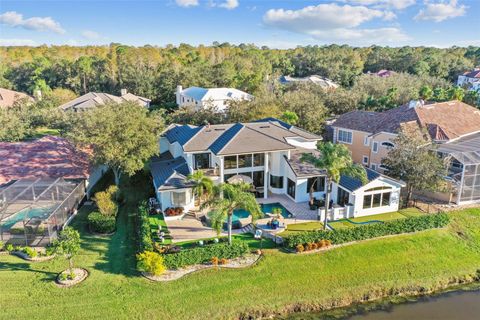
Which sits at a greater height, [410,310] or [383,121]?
[383,121]

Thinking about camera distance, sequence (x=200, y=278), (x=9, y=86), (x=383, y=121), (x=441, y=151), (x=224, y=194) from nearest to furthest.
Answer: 1. (x=200, y=278)
2. (x=224, y=194)
3. (x=441, y=151)
4. (x=383, y=121)
5. (x=9, y=86)

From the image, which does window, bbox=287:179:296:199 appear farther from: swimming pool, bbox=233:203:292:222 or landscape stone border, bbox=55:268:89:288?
landscape stone border, bbox=55:268:89:288

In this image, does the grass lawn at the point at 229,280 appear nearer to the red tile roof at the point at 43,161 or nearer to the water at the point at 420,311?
the water at the point at 420,311

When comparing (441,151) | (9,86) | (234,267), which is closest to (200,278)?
(234,267)

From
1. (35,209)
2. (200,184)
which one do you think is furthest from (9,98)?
(200,184)

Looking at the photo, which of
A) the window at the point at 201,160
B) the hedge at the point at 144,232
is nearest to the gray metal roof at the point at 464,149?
the window at the point at 201,160

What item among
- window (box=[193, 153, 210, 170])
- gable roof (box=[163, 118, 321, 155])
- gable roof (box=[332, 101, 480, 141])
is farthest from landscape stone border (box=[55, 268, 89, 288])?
gable roof (box=[332, 101, 480, 141])

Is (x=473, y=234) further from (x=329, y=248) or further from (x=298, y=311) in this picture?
(x=298, y=311)
